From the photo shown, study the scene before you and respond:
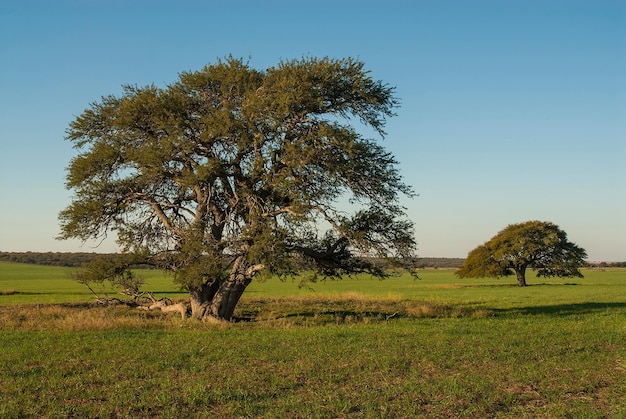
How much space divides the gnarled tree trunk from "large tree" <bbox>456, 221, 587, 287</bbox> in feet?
175

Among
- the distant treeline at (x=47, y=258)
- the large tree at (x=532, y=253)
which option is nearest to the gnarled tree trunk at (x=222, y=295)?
the large tree at (x=532, y=253)

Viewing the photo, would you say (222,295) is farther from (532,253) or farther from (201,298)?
(532,253)

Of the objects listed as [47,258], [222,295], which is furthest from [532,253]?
[47,258]

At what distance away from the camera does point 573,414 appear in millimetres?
9805

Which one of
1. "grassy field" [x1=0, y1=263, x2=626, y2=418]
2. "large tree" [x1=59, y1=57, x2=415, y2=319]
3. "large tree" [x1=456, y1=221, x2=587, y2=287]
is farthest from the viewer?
"large tree" [x1=456, y1=221, x2=587, y2=287]

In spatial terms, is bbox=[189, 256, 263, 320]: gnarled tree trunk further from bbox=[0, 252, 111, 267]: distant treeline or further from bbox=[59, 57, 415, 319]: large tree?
bbox=[0, 252, 111, 267]: distant treeline

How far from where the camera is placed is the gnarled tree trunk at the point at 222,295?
2433cm

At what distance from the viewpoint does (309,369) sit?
13.3m

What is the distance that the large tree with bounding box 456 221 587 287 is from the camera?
232 feet

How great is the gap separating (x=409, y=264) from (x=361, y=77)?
8.18 meters

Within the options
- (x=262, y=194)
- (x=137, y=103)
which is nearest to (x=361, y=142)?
(x=262, y=194)

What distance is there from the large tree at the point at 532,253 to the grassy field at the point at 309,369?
164 feet

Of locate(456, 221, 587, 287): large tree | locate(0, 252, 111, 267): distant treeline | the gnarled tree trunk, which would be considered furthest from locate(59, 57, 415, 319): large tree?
locate(0, 252, 111, 267): distant treeline

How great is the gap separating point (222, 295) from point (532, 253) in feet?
182
